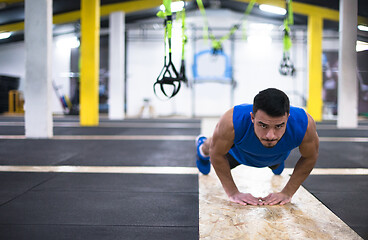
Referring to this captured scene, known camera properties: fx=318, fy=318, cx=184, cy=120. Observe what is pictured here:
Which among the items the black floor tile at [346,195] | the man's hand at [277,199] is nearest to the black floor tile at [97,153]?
the black floor tile at [346,195]

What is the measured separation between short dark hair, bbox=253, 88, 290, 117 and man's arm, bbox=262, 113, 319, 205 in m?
0.32

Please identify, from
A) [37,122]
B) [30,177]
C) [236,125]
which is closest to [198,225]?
[236,125]

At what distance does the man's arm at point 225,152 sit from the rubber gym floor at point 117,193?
26 centimetres

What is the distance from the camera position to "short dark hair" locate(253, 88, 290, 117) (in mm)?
1507

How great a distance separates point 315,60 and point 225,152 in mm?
9196

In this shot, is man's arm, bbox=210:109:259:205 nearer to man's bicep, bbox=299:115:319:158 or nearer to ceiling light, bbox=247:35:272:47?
man's bicep, bbox=299:115:319:158

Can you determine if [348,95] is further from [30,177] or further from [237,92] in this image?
[30,177]

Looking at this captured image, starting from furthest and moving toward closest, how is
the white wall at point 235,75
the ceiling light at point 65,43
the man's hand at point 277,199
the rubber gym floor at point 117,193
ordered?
the ceiling light at point 65,43 → the white wall at point 235,75 → the man's hand at point 277,199 → the rubber gym floor at point 117,193

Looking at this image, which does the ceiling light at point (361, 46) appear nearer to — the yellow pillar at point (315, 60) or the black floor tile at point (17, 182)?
the black floor tile at point (17, 182)

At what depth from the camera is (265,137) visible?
5.15ft

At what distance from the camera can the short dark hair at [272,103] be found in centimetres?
151

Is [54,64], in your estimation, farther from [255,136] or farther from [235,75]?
[255,136]

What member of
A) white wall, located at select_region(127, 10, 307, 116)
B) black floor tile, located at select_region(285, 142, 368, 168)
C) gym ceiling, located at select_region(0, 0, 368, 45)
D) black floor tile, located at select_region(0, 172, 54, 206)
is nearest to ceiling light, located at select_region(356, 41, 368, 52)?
black floor tile, located at select_region(285, 142, 368, 168)

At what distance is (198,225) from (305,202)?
0.80 m
